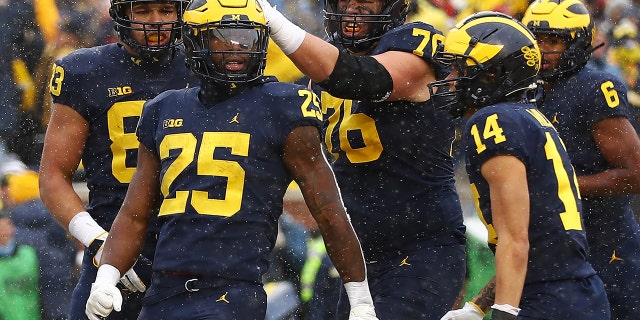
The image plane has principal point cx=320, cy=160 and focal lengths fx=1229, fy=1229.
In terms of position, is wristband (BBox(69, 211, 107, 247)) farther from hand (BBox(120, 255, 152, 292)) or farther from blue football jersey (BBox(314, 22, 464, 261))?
blue football jersey (BBox(314, 22, 464, 261))

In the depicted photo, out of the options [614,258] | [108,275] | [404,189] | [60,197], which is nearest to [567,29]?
[614,258]

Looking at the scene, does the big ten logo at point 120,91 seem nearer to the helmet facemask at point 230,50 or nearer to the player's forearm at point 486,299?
the helmet facemask at point 230,50

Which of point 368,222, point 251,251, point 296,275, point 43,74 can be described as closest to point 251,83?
point 251,251

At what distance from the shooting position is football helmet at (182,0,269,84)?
4266mm

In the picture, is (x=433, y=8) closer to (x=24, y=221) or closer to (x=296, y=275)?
(x=296, y=275)


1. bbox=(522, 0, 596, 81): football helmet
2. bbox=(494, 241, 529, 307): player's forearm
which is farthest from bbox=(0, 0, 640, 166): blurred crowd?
bbox=(494, 241, 529, 307): player's forearm

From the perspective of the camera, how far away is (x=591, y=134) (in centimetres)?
571

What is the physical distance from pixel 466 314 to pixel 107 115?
170 centimetres

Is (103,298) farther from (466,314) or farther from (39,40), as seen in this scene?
(39,40)

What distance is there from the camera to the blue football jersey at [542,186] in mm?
4223

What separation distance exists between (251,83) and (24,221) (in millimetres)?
3717

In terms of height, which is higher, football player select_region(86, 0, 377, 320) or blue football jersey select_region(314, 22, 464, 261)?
football player select_region(86, 0, 377, 320)

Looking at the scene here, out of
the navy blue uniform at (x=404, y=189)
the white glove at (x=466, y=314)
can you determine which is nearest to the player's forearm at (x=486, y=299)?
the white glove at (x=466, y=314)

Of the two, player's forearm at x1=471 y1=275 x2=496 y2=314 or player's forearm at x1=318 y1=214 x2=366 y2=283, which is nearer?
player's forearm at x1=318 y1=214 x2=366 y2=283
